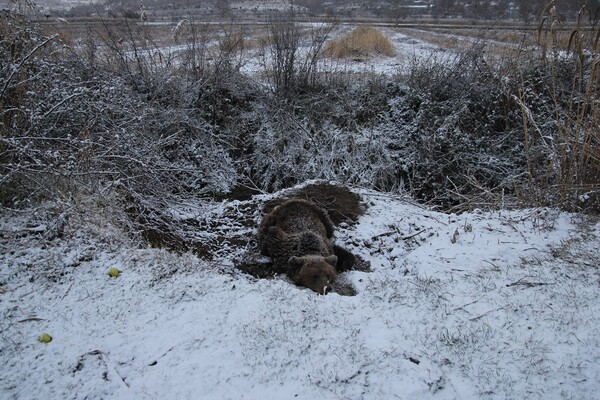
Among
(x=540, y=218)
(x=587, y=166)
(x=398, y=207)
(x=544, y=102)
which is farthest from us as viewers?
(x=544, y=102)

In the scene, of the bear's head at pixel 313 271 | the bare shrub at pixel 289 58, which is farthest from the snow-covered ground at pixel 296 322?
the bare shrub at pixel 289 58

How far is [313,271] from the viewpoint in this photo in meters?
4.49

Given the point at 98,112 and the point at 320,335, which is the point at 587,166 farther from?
the point at 98,112

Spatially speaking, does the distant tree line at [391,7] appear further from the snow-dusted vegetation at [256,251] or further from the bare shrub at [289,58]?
the snow-dusted vegetation at [256,251]

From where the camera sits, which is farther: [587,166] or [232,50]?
[232,50]

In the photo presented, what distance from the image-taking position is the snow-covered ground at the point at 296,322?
2600 millimetres

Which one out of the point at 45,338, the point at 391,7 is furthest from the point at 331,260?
the point at 391,7

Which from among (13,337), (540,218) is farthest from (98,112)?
(540,218)

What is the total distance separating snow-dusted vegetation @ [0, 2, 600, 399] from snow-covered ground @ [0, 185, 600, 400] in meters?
0.02

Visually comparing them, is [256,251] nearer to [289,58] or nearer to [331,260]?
[331,260]

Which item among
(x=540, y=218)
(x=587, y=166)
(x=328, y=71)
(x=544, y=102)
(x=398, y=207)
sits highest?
(x=328, y=71)

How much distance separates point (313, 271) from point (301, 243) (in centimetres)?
72

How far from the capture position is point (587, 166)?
4816mm

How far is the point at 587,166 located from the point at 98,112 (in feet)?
22.5
